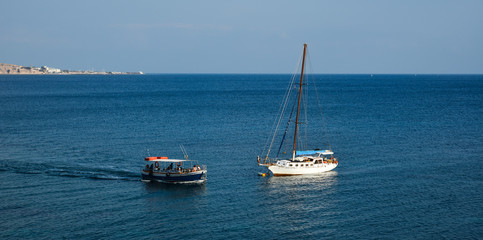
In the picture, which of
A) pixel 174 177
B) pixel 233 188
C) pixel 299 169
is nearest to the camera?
pixel 233 188

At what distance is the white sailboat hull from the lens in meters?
68.6

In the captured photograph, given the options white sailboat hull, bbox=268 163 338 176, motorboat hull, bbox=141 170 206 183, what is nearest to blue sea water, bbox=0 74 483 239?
white sailboat hull, bbox=268 163 338 176

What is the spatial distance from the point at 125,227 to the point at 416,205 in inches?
1201

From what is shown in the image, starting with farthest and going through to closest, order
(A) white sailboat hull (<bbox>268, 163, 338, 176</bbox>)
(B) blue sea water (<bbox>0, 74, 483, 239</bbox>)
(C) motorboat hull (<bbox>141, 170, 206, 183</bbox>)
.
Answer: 1. (A) white sailboat hull (<bbox>268, 163, 338, 176</bbox>)
2. (C) motorboat hull (<bbox>141, 170, 206, 183</bbox>)
3. (B) blue sea water (<bbox>0, 74, 483, 239</bbox>)

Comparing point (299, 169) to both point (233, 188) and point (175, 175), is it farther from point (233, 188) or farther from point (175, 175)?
point (175, 175)

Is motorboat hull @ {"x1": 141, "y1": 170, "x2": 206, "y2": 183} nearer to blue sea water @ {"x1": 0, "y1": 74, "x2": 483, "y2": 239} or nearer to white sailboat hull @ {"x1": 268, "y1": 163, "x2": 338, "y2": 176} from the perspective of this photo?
blue sea water @ {"x1": 0, "y1": 74, "x2": 483, "y2": 239}

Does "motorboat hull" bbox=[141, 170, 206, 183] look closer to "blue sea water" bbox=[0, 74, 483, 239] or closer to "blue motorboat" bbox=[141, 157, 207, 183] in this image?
"blue motorboat" bbox=[141, 157, 207, 183]

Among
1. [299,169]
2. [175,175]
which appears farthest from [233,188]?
[299,169]

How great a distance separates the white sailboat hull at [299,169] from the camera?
68.6 metres

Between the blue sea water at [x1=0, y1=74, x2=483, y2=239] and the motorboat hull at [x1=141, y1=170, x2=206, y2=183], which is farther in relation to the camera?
the motorboat hull at [x1=141, y1=170, x2=206, y2=183]

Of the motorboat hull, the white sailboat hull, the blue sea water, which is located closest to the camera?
the blue sea water

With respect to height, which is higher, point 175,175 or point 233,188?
point 175,175

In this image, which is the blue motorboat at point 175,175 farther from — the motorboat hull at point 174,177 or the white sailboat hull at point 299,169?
the white sailboat hull at point 299,169

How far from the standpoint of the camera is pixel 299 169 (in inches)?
2734
